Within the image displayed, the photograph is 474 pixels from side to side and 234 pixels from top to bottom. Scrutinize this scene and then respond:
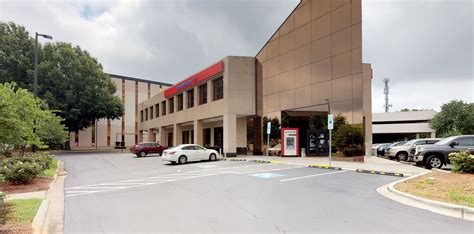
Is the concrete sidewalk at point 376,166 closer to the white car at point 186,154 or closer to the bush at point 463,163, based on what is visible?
the bush at point 463,163

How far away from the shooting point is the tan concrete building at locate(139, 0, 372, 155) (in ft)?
72.8

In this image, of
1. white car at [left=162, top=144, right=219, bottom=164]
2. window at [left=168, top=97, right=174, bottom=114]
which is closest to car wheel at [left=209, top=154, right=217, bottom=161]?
white car at [left=162, top=144, right=219, bottom=164]

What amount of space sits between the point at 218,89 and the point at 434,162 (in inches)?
795

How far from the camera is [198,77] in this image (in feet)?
115

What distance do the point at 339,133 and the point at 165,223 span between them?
18.9 metres

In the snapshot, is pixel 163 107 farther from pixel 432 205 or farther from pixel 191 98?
pixel 432 205

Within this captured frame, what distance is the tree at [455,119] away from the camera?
4600 centimetres

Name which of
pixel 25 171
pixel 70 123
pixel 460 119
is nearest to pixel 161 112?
pixel 70 123

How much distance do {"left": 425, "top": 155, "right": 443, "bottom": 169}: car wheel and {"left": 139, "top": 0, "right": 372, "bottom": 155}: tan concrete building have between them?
627 cm

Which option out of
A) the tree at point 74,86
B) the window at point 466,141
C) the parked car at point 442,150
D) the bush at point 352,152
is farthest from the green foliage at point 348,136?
the tree at point 74,86

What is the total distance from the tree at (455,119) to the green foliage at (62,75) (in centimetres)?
4981

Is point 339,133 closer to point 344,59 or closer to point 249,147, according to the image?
point 344,59

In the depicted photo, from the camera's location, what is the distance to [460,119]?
155 ft

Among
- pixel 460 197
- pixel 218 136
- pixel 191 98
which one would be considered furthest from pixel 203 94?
pixel 460 197
